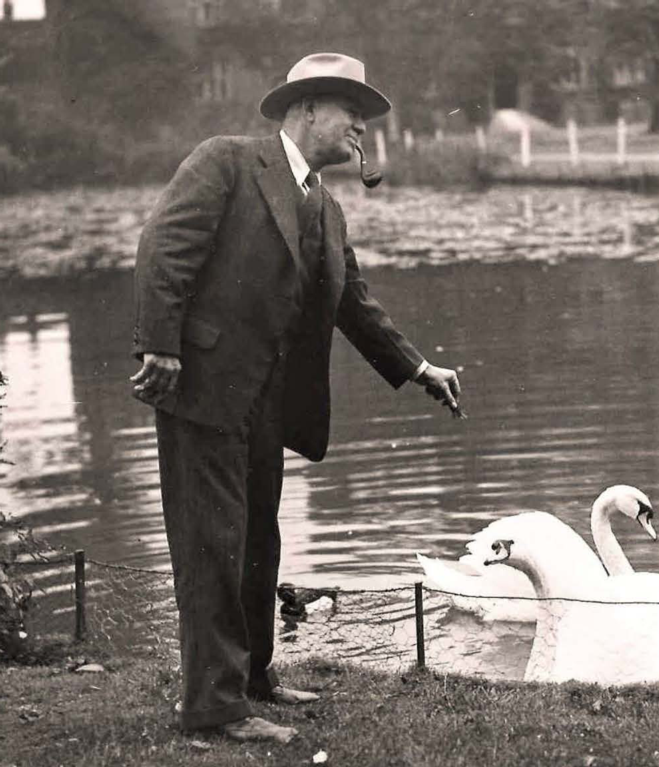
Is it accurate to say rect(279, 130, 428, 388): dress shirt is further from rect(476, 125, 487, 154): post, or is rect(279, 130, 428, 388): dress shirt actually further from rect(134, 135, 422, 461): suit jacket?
rect(476, 125, 487, 154): post

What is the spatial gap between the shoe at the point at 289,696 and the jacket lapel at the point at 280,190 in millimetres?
1461

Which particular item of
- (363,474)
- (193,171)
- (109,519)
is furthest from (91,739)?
(363,474)

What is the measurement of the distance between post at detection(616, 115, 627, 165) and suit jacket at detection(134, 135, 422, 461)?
83.6ft

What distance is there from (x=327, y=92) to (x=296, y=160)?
0.23 m

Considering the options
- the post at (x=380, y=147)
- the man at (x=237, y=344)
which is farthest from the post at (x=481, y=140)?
the man at (x=237, y=344)

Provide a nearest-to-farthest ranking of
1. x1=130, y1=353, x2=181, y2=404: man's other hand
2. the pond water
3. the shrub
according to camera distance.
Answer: x1=130, y1=353, x2=181, y2=404: man's other hand
the pond water
the shrub

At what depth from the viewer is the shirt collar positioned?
218 inches

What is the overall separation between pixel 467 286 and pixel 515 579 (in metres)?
15.7

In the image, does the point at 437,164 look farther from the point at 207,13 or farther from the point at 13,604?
the point at 13,604

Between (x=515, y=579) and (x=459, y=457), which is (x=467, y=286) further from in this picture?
(x=515, y=579)

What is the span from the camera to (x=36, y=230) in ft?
98.5

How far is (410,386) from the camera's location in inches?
667

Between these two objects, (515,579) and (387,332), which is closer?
(387,332)

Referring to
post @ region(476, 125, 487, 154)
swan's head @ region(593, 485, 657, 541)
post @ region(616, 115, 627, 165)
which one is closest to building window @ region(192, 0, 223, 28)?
post @ region(476, 125, 487, 154)
